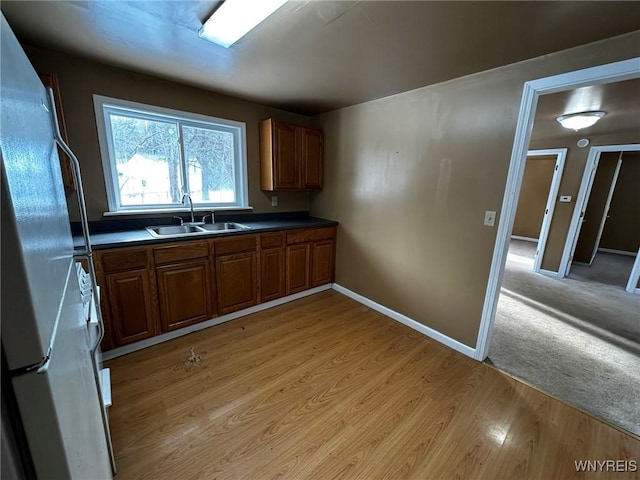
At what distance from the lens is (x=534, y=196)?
22.9ft

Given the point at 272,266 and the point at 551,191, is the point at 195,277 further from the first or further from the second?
the point at 551,191

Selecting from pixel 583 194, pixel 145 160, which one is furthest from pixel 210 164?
pixel 583 194

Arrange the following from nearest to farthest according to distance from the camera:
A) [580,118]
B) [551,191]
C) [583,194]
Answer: [580,118], [583,194], [551,191]

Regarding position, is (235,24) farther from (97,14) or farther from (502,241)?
(502,241)

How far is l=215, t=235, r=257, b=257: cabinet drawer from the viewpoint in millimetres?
2453

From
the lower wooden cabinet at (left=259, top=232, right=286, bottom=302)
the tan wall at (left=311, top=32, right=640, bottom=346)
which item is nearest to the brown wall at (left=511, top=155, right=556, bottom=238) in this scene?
the tan wall at (left=311, top=32, right=640, bottom=346)

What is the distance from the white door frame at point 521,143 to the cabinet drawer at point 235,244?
216 centimetres

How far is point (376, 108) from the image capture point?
2754 millimetres

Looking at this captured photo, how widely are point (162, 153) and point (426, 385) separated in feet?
10.2

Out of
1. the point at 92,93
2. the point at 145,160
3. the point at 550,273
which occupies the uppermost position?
the point at 92,93

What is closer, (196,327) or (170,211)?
(196,327)

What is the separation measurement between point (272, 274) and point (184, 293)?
901 millimetres

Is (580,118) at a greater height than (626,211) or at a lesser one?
greater

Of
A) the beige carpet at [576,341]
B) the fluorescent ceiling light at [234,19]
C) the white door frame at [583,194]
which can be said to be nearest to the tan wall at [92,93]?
the fluorescent ceiling light at [234,19]
